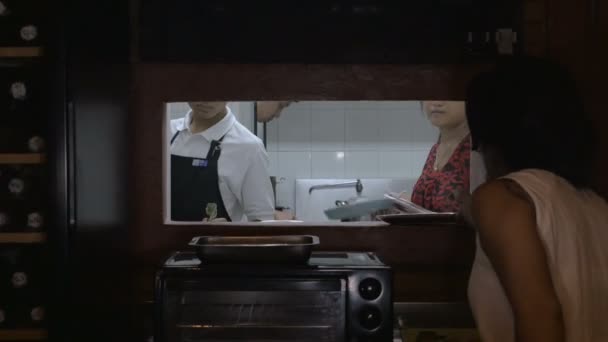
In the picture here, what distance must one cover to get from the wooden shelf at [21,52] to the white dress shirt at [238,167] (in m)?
1.23

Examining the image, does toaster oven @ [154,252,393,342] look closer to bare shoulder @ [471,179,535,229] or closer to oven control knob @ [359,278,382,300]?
oven control knob @ [359,278,382,300]

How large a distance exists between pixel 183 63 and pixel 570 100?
1.17m

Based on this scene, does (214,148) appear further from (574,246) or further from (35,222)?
(574,246)

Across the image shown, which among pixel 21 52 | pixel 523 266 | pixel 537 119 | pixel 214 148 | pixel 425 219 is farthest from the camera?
pixel 214 148

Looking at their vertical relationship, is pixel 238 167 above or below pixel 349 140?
below

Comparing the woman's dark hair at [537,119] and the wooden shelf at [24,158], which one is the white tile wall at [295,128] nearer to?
the wooden shelf at [24,158]

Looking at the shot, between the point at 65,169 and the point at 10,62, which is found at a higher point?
the point at 10,62

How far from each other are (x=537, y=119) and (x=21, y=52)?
119cm

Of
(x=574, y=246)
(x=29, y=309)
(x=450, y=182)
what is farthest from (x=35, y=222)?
(x=450, y=182)

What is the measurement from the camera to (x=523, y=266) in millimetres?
1155

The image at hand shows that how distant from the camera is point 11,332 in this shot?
5.13 ft

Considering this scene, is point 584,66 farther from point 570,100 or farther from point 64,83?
point 64,83

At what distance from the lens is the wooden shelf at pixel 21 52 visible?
153 cm

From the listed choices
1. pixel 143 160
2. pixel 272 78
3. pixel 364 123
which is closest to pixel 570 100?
pixel 272 78
